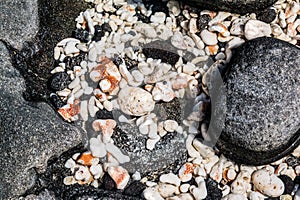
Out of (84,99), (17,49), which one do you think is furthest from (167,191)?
(17,49)

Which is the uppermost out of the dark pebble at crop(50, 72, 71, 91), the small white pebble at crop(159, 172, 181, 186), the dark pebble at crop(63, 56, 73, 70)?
the dark pebble at crop(63, 56, 73, 70)

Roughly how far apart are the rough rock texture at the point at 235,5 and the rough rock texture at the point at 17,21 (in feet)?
2.15

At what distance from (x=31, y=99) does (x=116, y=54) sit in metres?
0.40

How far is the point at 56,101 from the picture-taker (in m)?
2.51

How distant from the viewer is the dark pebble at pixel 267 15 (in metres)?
2.64

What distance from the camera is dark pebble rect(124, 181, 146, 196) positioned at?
2.40 m

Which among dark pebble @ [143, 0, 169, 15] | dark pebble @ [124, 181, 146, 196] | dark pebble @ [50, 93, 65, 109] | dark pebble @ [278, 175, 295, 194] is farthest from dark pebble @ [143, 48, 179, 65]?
dark pebble @ [278, 175, 295, 194]

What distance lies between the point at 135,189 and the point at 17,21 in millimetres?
824

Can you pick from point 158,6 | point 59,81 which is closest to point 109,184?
point 59,81

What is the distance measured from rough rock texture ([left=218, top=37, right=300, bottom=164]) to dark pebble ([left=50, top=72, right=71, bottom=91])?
645 mm

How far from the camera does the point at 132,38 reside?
2613mm

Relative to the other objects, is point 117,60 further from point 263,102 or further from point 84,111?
point 263,102

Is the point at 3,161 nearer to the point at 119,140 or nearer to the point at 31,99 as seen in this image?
the point at 31,99

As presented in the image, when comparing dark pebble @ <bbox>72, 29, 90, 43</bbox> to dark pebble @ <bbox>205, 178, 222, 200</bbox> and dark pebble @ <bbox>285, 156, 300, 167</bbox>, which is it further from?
dark pebble @ <bbox>285, 156, 300, 167</bbox>
